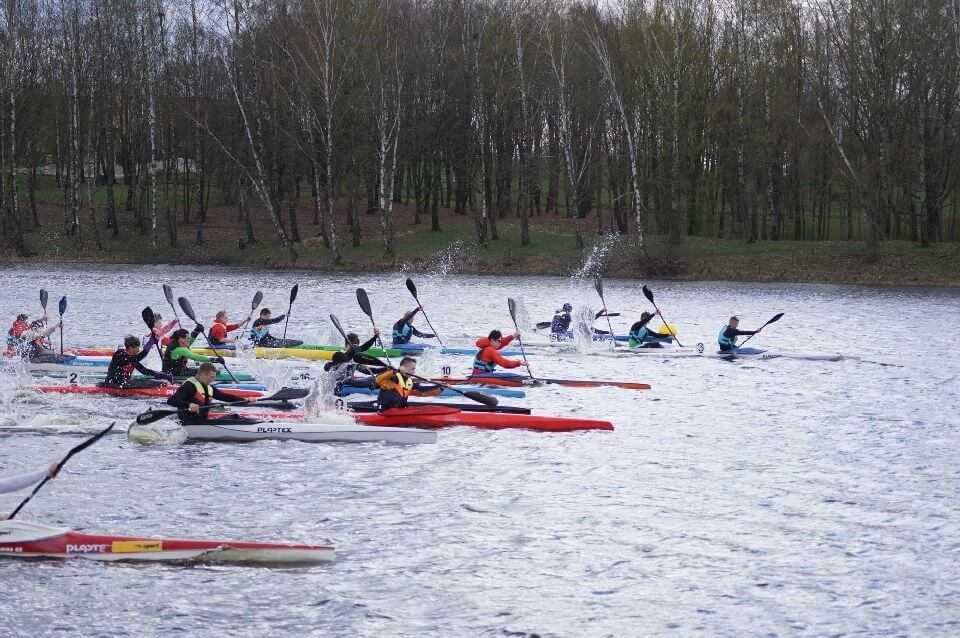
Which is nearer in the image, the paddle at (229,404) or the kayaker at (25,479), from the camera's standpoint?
the kayaker at (25,479)

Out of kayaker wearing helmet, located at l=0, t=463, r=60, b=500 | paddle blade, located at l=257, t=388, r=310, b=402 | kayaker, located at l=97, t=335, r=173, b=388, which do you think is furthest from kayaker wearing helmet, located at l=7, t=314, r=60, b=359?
kayaker wearing helmet, located at l=0, t=463, r=60, b=500

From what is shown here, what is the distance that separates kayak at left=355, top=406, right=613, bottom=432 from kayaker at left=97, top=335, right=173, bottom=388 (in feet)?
15.5

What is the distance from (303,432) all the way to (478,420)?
278cm

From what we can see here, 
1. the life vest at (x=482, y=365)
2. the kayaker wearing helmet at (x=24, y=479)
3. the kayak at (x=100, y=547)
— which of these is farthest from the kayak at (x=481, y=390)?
the kayaker wearing helmet at (x=24, y=479)

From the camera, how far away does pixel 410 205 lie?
66750 mm

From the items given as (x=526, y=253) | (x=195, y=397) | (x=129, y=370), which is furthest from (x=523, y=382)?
(x=526, y=253)

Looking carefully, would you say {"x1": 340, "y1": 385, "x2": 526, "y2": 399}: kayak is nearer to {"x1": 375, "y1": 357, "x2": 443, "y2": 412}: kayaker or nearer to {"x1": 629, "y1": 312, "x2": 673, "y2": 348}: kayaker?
{"x1": 375, "y1": 357, "x2": 443, "y2": 412}: kayaker

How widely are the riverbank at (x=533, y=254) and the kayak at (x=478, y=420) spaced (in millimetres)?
29646

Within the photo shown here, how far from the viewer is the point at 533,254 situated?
49.6m

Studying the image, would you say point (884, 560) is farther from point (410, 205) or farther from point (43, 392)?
point (410, 205)

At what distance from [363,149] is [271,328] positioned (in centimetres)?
2059

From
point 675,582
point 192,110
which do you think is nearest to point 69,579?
point 675,582

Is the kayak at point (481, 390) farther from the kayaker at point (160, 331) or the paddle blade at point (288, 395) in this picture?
the kayaker at point (160, 331)

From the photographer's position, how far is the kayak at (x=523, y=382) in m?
20.8
